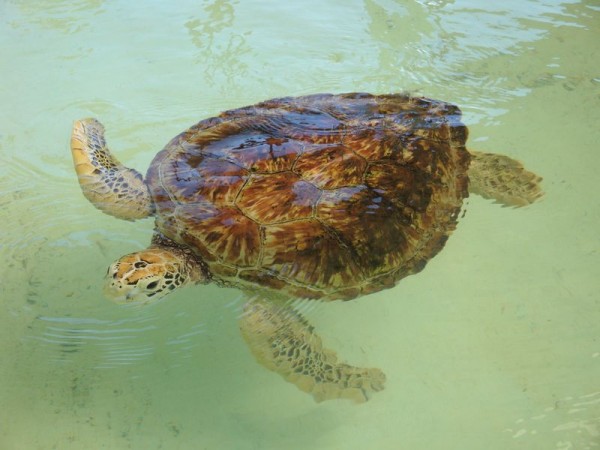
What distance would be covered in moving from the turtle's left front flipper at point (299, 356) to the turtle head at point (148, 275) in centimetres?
45

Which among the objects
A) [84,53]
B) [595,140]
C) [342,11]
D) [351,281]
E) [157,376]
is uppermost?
[342,11]

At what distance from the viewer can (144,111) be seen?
13.3 ft

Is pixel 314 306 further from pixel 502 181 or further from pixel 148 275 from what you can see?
pixel 502 181

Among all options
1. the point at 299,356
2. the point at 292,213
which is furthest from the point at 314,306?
the point at 292,213

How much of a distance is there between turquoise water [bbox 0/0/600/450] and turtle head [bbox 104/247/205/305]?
0.38 metres

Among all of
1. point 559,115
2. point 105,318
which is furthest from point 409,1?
point 105,318

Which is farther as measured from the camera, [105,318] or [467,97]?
[467,97]

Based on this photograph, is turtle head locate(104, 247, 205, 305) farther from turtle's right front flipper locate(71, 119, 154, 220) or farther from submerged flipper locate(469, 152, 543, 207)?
submerged flipper locate(469, 152, 543, 207)

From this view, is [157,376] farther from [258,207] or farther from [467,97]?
[467,97]

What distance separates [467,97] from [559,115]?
33.2 inches

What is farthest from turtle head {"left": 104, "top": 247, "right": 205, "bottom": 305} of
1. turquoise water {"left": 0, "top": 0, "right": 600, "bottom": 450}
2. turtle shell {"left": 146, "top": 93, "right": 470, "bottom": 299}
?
turquoise water {"left": 0, "top": 0, "right": 600, "bottom": 450}

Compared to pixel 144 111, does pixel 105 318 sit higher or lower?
lower

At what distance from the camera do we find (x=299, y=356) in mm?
2619

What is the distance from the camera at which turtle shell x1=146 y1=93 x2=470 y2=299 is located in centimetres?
245
